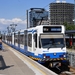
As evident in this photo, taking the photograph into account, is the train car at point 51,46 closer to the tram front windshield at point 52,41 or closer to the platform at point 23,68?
the tram front windshield at point 52,41

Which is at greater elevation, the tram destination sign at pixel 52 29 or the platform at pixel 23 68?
the tram destination sign at pixel 52 29

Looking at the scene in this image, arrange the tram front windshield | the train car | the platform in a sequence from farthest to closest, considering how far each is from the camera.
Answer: the tram front windshield, the train car, the platform

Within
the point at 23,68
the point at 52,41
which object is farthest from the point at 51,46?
the point at 23,68

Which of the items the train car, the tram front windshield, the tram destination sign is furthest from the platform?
the tram destination sign

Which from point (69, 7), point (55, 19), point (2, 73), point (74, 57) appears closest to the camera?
point (2, 73)

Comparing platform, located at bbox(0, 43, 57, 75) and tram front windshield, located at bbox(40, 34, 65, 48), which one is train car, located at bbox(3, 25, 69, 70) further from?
platform, located at bbox(0, 43, 57, 75)

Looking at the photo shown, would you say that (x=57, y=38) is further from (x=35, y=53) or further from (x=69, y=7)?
(x=69, y=7)

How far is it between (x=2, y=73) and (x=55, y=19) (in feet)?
247

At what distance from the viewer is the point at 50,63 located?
1479 cm

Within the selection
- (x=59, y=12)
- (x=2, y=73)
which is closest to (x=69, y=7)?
(x=59, y=12)

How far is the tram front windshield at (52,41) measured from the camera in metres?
14.8

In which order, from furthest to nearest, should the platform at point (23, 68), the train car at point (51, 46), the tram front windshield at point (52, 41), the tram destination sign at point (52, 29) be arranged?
the tram destination sign at point (52, 29)
the tram front windshield at point (52, 41)
the train car at point (51, 46)
the platform at point (23, 68)

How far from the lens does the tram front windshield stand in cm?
1484

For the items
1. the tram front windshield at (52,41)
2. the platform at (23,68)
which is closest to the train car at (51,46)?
the tram front windshield at (52,41)
